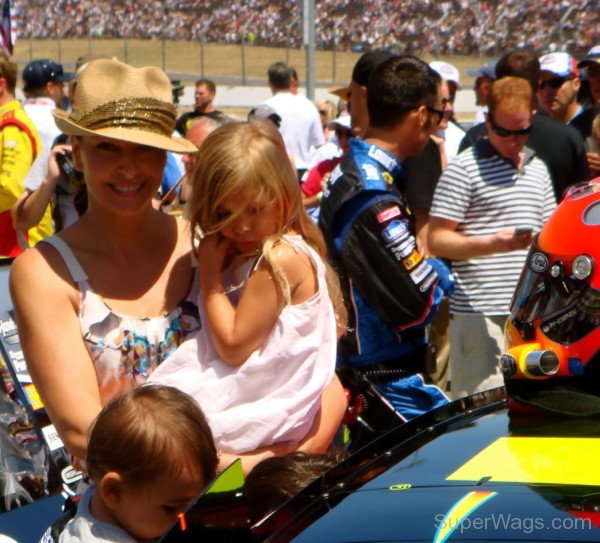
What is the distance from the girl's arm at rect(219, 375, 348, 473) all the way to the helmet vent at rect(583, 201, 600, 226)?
94cm

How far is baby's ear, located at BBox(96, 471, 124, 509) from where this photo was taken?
7.19 feet

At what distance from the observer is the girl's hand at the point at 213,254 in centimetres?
274

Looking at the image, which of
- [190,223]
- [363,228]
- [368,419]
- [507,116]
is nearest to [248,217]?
[190,223]

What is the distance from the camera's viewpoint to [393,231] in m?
3.86

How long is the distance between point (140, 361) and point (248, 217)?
1.43 feet

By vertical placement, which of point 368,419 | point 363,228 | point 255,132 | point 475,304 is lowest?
point 475,304

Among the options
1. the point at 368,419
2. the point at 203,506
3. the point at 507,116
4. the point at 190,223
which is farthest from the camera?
the point at 507,116

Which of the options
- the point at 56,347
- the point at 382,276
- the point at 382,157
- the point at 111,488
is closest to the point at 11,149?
the point at 382,157

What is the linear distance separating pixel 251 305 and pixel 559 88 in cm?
602

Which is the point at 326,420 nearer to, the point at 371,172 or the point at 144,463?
the point at 144,463

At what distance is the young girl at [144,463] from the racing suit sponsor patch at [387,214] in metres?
1.74

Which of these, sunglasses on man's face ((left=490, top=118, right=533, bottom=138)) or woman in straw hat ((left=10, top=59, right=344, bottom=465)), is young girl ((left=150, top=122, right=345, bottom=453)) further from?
sunglasses on man's face ((left=490, top=118, right=533, bottom=138))

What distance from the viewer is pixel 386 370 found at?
4027mm

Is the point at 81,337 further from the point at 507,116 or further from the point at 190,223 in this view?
the point at 507,116
